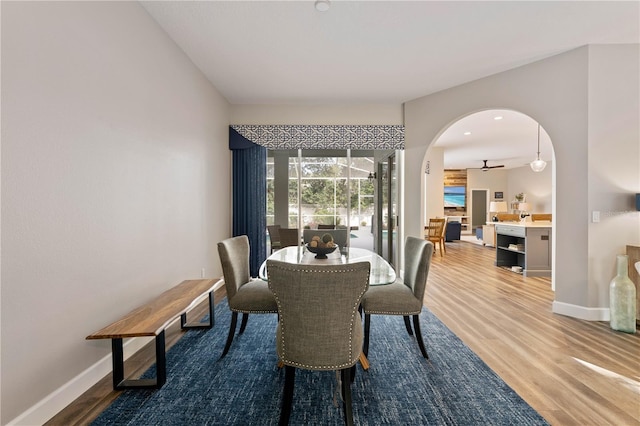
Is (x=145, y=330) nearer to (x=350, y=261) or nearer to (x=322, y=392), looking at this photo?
(x=322, y=392)

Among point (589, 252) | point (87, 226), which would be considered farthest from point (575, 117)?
point (87, 226)

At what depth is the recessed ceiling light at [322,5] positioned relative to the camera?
2360 mm

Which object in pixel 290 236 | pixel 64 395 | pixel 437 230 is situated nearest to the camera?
pixel 64 395

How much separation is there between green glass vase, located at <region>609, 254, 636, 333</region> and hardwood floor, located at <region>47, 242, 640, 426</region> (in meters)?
0.10

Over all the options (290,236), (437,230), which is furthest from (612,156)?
(437,230)

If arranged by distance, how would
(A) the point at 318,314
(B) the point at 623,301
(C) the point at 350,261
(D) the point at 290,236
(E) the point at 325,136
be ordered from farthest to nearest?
(E) the point at 325,136 → (D) the point at 290,236 → (B) the point at 623,301 → (C) the point at 350,261 → (A) the point at 318,314

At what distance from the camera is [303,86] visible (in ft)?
13.3

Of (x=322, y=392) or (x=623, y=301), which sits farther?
(x=623, y=301)

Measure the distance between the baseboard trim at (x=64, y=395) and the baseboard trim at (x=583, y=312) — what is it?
427 centimetres

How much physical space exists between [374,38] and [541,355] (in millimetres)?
3146

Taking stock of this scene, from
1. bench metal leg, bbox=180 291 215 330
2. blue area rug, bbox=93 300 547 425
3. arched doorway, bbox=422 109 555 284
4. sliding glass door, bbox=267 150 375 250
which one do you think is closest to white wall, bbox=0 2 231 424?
bench metal leg, bbox=180 291 215 330

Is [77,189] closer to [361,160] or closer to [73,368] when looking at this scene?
[73,368]

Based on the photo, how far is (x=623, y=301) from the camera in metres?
2.81

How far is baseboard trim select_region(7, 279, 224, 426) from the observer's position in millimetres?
1545
